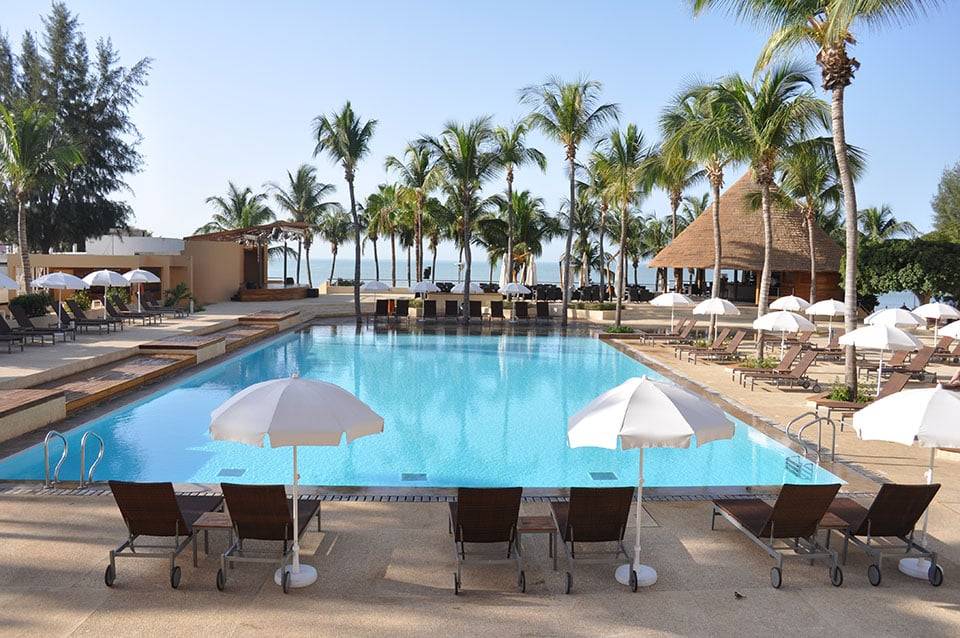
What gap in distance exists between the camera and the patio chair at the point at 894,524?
18.8ft

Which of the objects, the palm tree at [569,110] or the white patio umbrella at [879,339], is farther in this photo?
the palm tree at [569,110]

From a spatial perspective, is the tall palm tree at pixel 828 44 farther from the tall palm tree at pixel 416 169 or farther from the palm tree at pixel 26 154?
the tall palm tree at pixel 416 169

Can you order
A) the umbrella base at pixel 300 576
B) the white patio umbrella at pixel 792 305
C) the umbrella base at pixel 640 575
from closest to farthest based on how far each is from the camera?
1. the umbrella base at pixel 300 576
2. the umbrella base at pixel 640 575
3. the white patio umbrella at pixel 792 305

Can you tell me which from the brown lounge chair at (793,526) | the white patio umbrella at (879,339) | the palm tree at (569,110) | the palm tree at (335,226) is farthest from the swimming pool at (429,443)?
the palm tree at (335,226)

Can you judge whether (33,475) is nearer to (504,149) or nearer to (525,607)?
(525,607)

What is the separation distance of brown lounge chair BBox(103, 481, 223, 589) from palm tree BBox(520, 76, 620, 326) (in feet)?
68.2

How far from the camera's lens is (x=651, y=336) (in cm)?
2156

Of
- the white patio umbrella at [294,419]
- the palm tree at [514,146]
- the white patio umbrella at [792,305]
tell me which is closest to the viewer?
the white patio umbrella at [294,419]

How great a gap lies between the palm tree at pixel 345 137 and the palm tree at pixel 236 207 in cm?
2141

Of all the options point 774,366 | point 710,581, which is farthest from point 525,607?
point 774,366

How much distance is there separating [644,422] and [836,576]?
1.99m

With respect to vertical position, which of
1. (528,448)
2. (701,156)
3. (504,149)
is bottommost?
(528,448)

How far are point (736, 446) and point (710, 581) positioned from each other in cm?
558

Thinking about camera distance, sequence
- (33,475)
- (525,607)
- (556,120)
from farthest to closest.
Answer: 1. (556,120)
2. (33,475)
3. (525,607)
